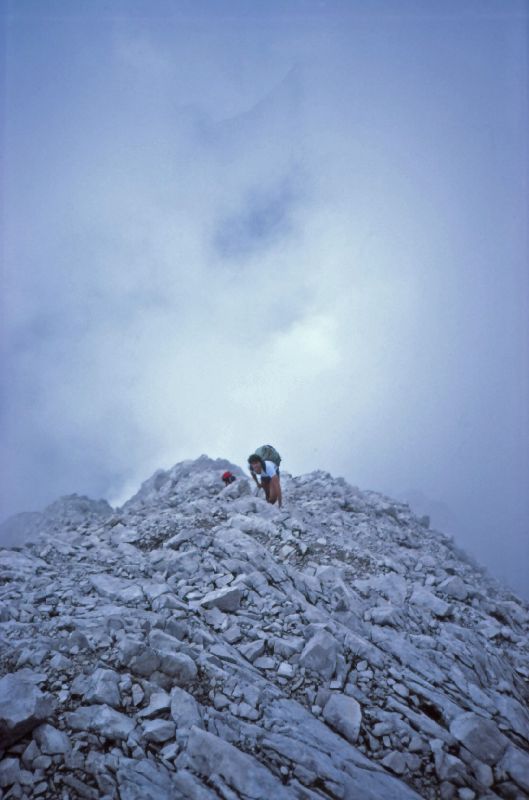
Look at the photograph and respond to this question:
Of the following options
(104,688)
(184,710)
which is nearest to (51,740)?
(104,688)

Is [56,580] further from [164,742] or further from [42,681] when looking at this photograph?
[164,742]

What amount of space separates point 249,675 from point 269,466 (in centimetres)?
736

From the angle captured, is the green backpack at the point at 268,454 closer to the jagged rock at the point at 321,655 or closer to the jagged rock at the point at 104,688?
the jagged rock at the point at 321,655

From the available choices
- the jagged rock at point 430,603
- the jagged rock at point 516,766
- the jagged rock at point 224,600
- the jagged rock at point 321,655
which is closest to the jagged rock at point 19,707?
the jagged rock at point 224,600

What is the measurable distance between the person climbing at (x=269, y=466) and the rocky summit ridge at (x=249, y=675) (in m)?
2.70

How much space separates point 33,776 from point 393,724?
4.55 m

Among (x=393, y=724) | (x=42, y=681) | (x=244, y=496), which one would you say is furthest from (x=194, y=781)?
(x=244, y=496)

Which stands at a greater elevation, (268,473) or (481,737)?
(268,473)

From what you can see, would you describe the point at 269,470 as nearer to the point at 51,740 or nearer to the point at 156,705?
the point at 156,705

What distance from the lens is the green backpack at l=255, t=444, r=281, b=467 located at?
41.5 feet

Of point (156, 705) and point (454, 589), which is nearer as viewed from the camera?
point (156, 705)

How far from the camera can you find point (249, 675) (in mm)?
5625

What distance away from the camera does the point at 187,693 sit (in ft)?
16.7

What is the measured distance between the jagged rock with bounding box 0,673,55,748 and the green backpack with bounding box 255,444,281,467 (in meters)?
8.59
